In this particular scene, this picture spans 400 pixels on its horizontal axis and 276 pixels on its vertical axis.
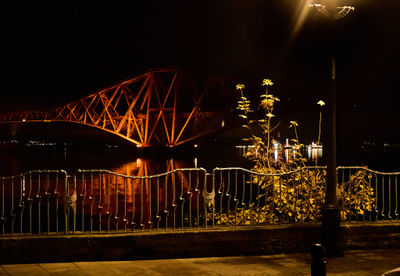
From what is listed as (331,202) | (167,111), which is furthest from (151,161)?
(331,202)

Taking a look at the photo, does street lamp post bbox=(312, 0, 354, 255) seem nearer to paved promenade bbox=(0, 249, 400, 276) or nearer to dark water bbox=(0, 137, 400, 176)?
paved promenade bbox=(0, 249, 400, 276)

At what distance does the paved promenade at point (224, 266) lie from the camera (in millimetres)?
7207

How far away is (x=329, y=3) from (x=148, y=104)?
297 feet

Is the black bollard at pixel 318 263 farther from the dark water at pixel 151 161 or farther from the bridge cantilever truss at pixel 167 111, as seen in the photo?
the bridge cantilever truss at pixel 167 111

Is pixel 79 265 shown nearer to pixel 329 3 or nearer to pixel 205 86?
pixel 329 3

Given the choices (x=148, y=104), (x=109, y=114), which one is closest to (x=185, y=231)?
(x=148, y=104)

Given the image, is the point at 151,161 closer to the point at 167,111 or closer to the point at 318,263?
the point at 167,111

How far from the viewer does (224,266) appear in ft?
25.0

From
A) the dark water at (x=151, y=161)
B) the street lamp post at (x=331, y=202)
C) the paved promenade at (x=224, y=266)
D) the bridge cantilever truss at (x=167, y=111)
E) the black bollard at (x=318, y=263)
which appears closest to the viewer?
the black bollard at (x=318, y=263)

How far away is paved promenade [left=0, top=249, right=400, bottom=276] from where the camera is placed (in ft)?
23.6

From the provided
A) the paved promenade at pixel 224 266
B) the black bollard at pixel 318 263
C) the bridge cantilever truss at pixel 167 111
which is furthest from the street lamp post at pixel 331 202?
the bridge cantilever truss at pixel 167 111

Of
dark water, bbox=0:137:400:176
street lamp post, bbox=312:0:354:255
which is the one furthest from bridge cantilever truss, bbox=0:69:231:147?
street lamp post, bbox=312:0:354:255

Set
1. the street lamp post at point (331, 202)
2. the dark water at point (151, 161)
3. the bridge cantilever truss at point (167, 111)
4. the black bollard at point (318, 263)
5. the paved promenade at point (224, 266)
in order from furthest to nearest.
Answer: the bridge cantilever truss at point (167, 111)
the dark water at point (151, 161)
the street lamp post at point (331, 202)
the paved promenade at point (224, 266)
the black bollard at point (318, 263)

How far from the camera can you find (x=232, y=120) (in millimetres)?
91875
